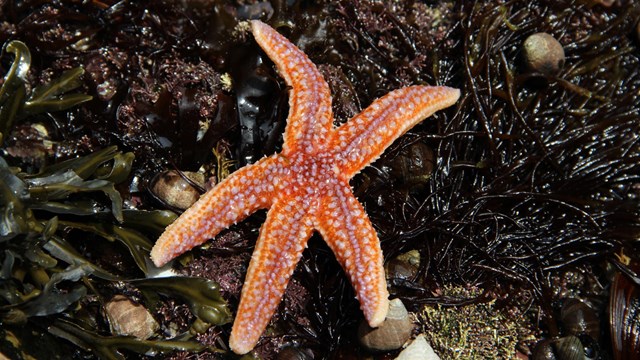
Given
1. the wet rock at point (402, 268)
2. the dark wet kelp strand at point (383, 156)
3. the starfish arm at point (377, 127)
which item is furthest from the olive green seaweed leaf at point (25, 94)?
the wet rock at point (402, 268)

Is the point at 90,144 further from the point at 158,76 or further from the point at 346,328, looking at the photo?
the point at 346,328

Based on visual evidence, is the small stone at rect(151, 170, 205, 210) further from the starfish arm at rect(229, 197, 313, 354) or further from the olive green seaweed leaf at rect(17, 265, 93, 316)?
the olive green seaweed leaf at rect(17, 265, 93, 316)

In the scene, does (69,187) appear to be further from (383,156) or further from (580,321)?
(580,321)

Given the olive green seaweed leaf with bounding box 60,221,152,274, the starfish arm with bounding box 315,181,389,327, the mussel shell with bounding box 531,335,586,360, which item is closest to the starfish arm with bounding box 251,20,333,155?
the starfish arm with bounding box 315,181,389,327

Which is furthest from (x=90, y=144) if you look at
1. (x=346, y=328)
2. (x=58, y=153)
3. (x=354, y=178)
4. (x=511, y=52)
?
(x=511, y=52)

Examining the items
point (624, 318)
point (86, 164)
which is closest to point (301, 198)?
point (86, 164)

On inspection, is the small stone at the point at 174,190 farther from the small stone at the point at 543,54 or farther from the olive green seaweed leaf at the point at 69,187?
the small stone at the point at 543,54
